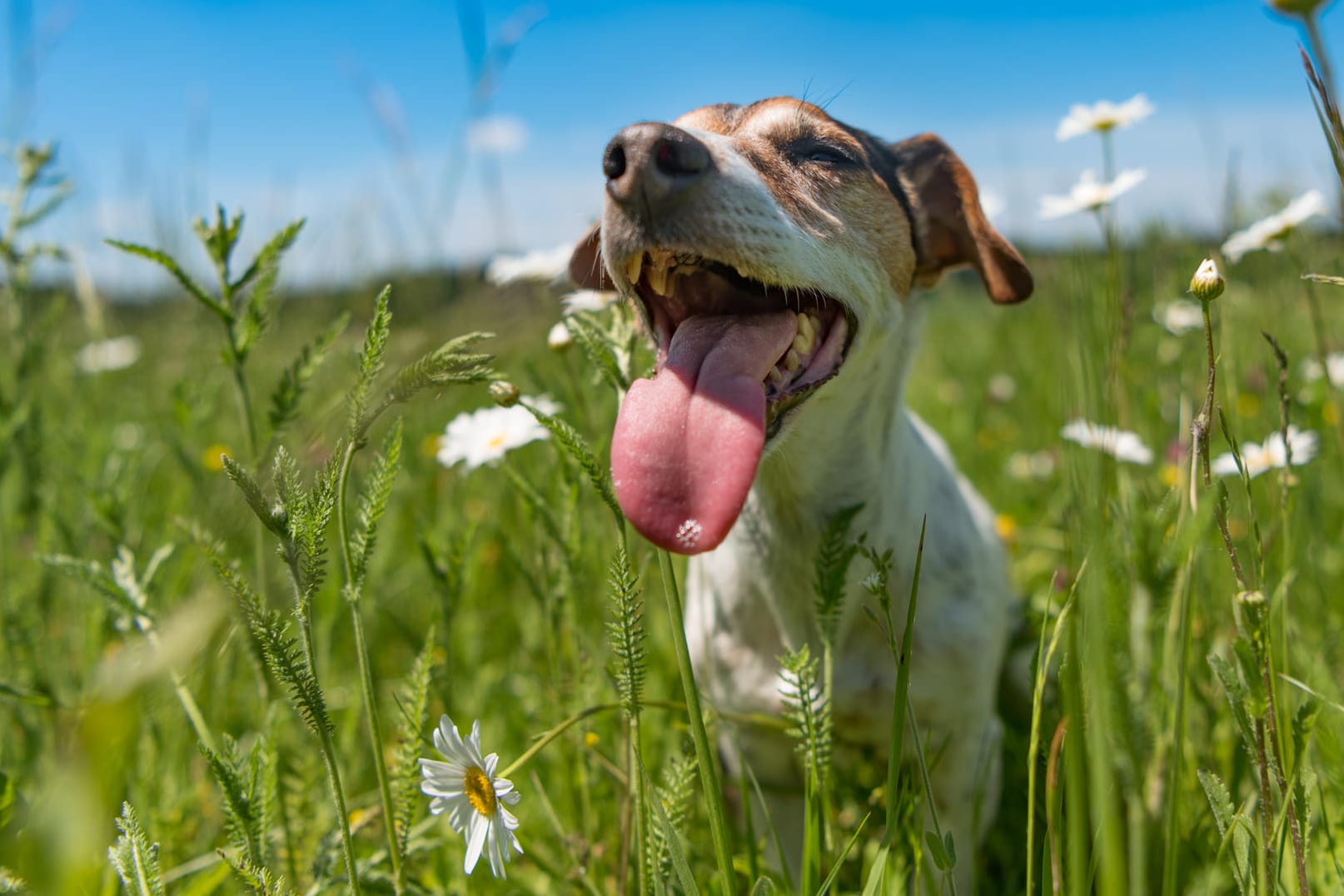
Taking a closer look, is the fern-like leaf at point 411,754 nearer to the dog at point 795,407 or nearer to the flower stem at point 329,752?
the flower stem at point 329,752

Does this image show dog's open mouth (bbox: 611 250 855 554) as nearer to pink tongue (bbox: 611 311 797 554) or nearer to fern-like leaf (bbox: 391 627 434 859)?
pink tongue (bbox: 611 311 797 554)

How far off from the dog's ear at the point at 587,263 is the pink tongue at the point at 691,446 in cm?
65

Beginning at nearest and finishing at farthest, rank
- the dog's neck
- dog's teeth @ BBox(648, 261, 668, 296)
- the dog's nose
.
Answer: the dog's nose → dog's teeth @ BBox(648, 261, 668, 296) → the dog's neck

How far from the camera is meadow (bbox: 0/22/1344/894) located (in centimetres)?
88

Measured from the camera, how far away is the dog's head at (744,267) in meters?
1.46

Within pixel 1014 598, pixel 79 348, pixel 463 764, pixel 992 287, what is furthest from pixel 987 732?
pixel 79 348

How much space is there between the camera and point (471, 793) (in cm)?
121

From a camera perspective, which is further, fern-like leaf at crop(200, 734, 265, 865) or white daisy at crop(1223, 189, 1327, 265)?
white daisy at crop(1223, 189, 1327, 265)

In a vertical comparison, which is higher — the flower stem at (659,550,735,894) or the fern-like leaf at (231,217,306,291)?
the fern-like leaf at (231,217,306,291)

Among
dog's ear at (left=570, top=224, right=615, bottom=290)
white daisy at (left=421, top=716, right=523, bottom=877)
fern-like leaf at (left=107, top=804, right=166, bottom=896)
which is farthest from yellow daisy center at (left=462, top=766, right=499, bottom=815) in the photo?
dog's ear at (left=570, top=224, right=615, bottom=290)

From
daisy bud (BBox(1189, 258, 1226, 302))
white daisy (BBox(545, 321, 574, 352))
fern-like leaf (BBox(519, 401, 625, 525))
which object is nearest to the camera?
daisy bud (BBox(1189, 258, 1226, 302))

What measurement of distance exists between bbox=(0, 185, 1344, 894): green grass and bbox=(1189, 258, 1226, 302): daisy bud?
117 millimetres

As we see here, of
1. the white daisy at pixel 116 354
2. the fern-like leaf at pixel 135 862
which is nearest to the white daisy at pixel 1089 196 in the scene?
the fern-like leaf at pixel 135 862

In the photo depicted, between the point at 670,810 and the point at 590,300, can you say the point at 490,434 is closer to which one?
the point at 590,300
